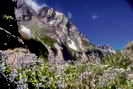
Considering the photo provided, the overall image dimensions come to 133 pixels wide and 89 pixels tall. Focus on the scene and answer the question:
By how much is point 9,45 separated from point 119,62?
22.1 meters

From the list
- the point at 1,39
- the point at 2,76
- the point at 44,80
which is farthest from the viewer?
the point at 1,39

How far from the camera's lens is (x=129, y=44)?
5903 cm

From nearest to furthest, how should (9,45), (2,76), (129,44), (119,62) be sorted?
(2,76)
(9,45)
(119,62)
(129,44)

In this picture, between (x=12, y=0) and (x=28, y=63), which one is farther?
(x=12, y=0)

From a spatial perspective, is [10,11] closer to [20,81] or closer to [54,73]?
[54,73]

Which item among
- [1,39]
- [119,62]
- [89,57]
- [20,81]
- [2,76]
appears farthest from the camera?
[119,62]

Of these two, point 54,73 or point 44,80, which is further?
point 54,73

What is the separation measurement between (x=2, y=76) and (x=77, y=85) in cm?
300

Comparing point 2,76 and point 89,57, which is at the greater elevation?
point 89,57

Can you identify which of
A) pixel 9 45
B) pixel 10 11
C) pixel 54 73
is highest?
pixel 10 11

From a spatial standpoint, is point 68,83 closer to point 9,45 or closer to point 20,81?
point 20,81

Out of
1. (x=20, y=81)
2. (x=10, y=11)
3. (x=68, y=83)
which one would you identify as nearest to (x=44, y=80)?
(x=68, y=83)

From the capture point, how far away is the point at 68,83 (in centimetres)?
858

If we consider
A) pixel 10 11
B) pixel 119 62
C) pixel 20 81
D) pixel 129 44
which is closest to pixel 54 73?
pixel 20 81
